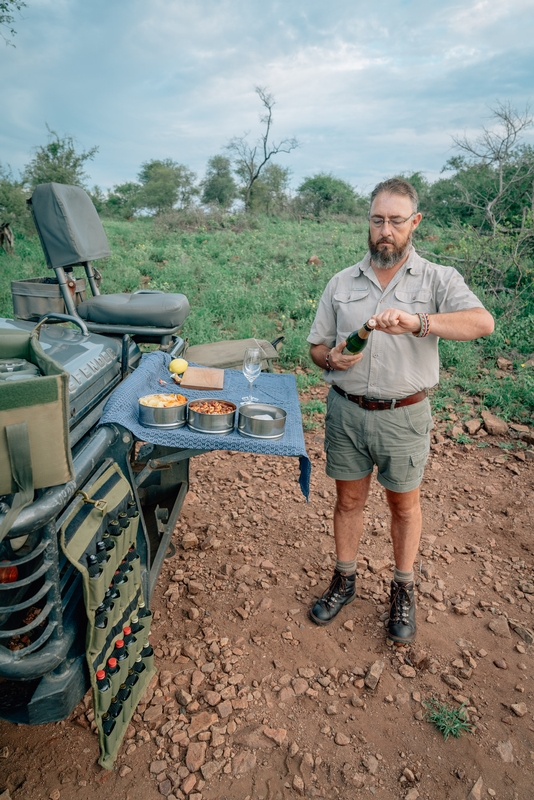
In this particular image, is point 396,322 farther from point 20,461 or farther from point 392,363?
point 20,461

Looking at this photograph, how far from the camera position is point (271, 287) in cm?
882

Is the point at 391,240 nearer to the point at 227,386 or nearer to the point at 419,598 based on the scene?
the point at 227,386

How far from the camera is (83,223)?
146 inches

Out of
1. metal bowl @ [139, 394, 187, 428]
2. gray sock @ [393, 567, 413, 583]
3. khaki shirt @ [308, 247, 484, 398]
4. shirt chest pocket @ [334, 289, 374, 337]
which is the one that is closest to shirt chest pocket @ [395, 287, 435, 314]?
khaki shirt @ [308, 247, 484, 398]

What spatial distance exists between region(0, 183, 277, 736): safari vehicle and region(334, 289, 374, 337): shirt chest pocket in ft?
3.16

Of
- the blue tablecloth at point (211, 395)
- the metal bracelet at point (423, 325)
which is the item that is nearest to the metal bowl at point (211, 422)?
the blue tablecloth at point (211, 395)

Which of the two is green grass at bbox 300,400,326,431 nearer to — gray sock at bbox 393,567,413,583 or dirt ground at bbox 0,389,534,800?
dirt ground at bbox 0,389,534,800

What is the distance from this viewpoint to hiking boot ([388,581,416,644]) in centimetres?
262

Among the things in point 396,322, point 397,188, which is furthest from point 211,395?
point 397,188

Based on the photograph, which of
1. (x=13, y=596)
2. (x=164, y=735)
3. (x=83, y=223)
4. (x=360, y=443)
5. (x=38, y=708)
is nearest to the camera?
(x=38, y=708)

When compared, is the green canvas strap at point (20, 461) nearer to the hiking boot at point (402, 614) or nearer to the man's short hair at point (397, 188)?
the man's short hair at point (397, 188)

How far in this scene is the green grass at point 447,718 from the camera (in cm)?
216

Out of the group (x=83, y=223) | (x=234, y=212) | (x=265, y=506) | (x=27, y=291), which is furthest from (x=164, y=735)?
(x=234, y=212)

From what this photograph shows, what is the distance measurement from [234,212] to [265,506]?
55.1 ft
